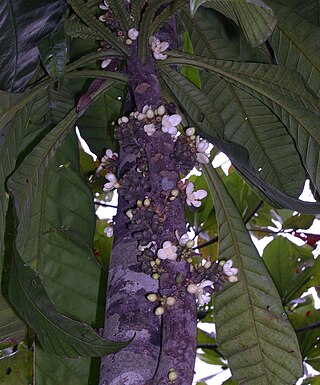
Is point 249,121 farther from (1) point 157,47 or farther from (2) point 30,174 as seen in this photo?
(2) point 30,174

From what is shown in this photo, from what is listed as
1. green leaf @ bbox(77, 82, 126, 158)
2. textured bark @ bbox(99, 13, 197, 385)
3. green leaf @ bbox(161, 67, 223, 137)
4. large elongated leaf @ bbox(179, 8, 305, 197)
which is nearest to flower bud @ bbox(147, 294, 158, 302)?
textured bark @ bbox(99, 13, 197, 385)

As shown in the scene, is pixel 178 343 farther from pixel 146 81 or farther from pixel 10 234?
pixel 10 234

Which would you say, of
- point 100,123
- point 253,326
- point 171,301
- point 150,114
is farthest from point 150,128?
point 100,123

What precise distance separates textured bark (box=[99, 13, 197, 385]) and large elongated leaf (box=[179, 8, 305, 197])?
12.1 inches

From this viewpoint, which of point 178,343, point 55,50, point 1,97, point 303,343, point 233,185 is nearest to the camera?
point 178,343

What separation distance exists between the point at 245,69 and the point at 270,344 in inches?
17.4

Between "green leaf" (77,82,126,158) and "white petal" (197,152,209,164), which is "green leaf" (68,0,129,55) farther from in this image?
"green leaf" (77,82,126,158)

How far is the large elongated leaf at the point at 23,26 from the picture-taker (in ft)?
3.03

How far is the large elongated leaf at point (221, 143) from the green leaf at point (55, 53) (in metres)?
0.23

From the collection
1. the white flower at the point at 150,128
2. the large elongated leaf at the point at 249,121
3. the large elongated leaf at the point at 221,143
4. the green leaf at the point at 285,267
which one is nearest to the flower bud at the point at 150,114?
the white flower at the point at 150,128

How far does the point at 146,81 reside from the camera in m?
0.94

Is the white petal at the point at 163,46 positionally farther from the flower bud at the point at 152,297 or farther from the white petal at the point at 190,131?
the flower bud at the point at 152,297

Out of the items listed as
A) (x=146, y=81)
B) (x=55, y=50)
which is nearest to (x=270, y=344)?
(x=146, y=81)

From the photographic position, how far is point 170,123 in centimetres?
84
